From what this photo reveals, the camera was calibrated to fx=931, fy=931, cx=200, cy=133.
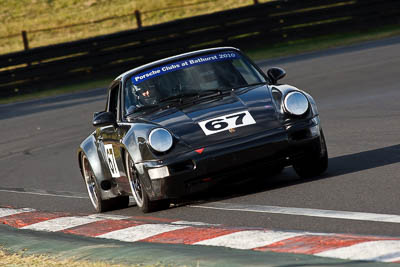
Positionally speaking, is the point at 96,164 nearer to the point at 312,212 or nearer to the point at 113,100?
the point at 113,100

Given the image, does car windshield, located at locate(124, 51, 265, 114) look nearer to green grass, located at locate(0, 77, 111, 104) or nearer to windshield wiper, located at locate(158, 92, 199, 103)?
windshield wiper, located at locate(158, 92, 199, 103)

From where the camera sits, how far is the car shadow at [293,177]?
25.1 ft

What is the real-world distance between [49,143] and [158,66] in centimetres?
670

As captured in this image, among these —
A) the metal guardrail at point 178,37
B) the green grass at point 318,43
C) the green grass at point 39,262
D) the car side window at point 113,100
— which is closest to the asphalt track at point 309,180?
the car side window at point 113,100

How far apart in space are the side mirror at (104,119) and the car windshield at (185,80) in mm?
148

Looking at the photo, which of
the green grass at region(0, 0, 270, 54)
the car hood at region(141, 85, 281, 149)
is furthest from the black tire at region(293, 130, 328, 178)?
the green grass at region(0, 0, 270, 54)

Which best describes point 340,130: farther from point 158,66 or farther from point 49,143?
point 49,143

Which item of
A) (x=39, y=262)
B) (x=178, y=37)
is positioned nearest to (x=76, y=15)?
(x=178, y=37)

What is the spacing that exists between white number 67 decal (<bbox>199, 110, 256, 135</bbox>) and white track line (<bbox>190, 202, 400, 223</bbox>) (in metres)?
0.59

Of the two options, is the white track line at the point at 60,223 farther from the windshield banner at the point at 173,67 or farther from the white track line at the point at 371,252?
the white track line at the point at 371,252

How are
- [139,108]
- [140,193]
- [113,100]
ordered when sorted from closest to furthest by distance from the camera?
[140,193] < [139,108] < [113,100]

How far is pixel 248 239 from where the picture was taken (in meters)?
5.29

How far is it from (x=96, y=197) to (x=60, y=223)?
1095mm

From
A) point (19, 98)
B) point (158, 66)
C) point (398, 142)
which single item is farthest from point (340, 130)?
point (19, 98)
